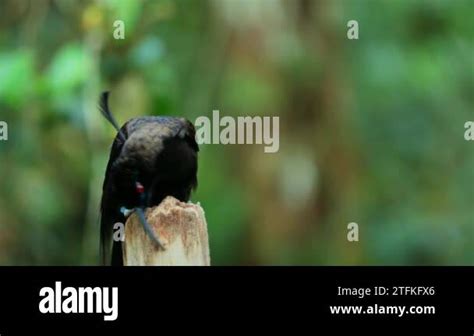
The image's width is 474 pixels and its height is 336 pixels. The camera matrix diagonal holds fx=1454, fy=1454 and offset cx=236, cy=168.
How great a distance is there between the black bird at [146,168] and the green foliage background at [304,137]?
60 centimetres

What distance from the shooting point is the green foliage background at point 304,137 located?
13.4 ft

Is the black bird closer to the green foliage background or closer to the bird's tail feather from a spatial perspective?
the bird's tail feather

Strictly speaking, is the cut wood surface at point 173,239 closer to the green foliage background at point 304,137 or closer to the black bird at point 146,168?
the black bird at point 146,168

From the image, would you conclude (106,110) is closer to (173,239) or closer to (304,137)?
(173,239)

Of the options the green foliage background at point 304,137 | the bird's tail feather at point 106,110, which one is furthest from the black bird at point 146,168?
the green foliage background at point 304,137

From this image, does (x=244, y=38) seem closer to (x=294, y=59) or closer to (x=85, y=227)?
(x=294, y=59)

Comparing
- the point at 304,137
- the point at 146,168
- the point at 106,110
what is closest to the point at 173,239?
the point at 146,168

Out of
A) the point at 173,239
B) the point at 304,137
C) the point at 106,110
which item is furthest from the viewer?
the point at 304,137

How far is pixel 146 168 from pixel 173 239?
1.22 ft

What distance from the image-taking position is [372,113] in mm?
4309

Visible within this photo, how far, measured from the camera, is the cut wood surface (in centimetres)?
301

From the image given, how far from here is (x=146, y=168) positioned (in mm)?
3344

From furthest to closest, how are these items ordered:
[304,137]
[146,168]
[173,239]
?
1. [304,137]
2. [146,168]
3. [173,239]
